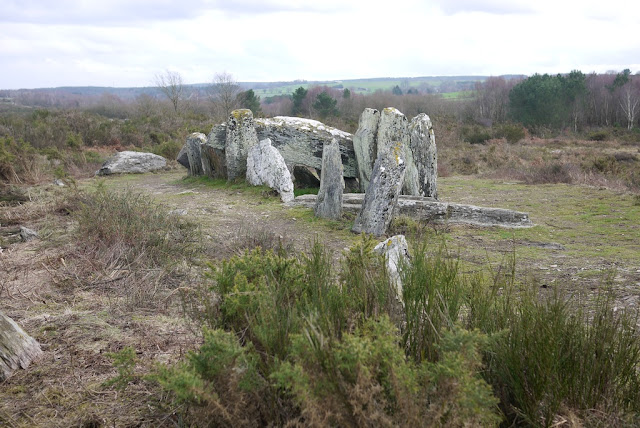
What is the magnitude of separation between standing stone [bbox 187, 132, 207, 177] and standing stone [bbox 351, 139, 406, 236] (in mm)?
7755

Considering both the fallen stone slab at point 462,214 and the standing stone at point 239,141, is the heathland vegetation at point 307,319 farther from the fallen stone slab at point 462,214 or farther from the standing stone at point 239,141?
the standing stone at point 239,141

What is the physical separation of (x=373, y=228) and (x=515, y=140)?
25.0m

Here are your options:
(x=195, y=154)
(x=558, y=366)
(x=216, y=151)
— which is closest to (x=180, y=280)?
(x=558, y=366)

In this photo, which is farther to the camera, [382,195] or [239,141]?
[239,141]

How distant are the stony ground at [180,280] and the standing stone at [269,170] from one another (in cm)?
37

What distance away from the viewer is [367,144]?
12.2 metres

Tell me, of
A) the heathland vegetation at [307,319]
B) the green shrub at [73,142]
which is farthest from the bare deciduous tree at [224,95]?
the heathland vegetation at [307,319]

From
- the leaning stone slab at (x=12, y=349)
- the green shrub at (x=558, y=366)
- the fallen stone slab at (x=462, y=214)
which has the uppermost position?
the green shrub at (x=558, y=366)

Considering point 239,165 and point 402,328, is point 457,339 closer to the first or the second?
point 402,328

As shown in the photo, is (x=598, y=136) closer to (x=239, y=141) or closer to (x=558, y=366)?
(x=239, y=141)

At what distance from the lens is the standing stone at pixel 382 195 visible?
28.4 ft

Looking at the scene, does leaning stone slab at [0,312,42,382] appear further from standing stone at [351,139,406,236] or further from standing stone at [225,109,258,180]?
standing stone at [225,109,258,180]

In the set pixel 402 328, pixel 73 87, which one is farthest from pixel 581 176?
pixel 73 87

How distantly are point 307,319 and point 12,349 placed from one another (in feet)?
8.36
